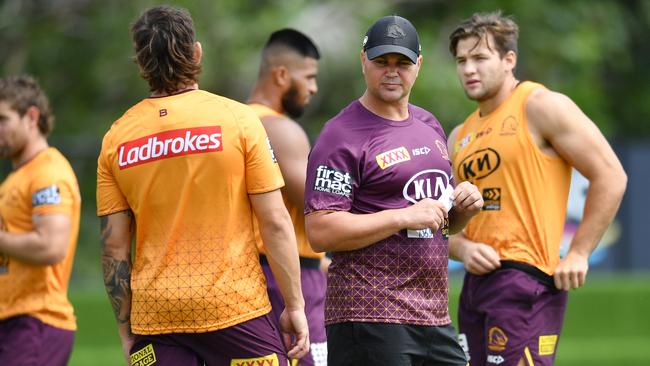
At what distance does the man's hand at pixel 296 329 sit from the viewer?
4.62 metres

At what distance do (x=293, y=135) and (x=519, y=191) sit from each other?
1.29m

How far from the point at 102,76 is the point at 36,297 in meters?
11.7

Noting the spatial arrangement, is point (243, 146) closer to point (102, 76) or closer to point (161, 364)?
point (161, 364)

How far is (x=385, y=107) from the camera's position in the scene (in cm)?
498

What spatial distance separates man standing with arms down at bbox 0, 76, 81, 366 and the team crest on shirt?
2.44m

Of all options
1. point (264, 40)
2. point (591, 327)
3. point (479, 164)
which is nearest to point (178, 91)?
point (479, 164)

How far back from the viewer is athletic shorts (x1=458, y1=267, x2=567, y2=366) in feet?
18.7

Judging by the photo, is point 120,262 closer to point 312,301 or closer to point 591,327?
point 312,301

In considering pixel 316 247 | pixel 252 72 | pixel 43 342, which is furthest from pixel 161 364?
pixel 252 72

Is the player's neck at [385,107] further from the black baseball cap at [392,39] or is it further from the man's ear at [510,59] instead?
the man's ear at [510,59]

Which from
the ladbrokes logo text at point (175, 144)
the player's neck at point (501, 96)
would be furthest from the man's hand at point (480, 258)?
the ladbrokes logo text at point (175, 144)

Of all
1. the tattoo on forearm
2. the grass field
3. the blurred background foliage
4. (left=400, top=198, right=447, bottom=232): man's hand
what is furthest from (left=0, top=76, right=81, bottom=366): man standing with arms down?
the blurred background foliage

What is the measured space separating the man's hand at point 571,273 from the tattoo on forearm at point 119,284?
2.22 m

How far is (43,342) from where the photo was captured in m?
6.42
